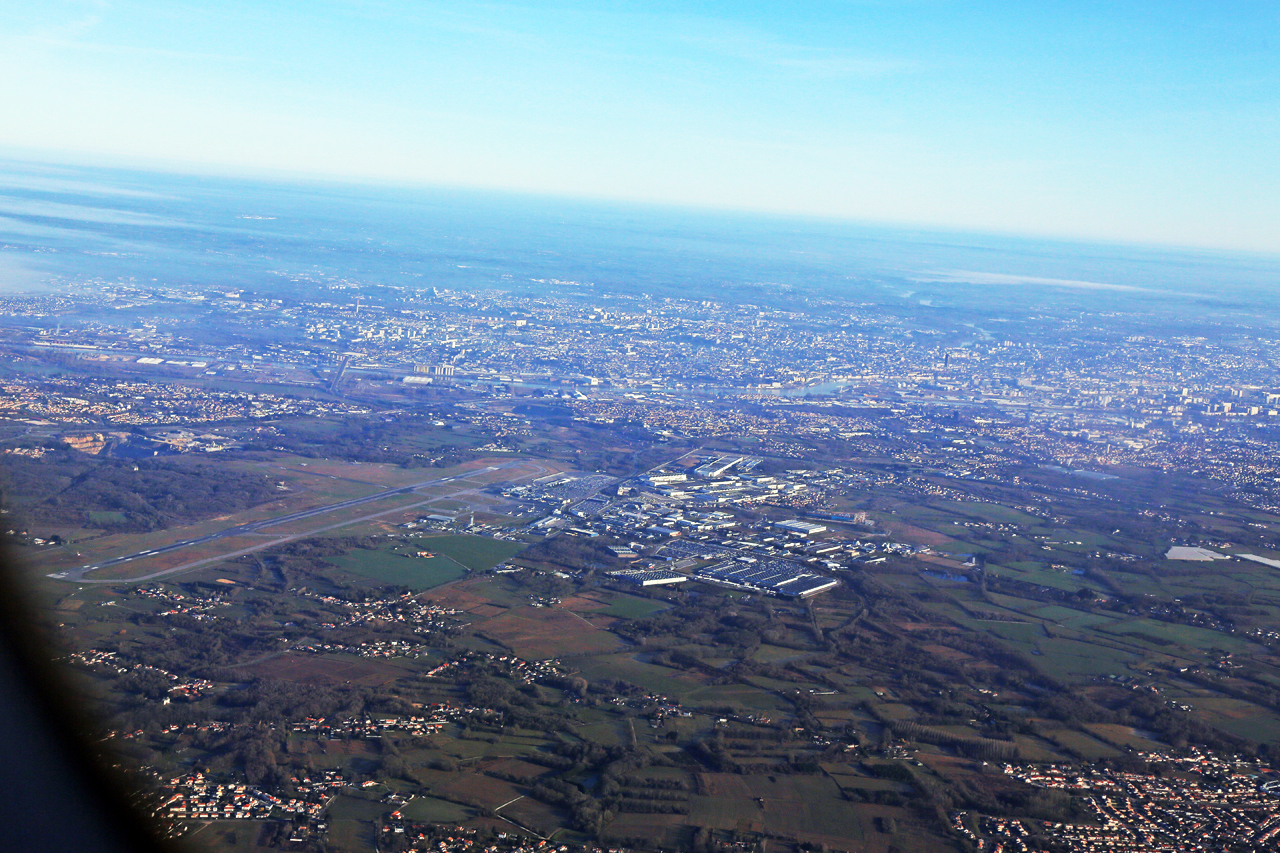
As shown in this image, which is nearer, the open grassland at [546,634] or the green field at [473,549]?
the open grassland at [546,634]

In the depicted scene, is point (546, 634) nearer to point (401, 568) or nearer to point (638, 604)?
point (638, 604)

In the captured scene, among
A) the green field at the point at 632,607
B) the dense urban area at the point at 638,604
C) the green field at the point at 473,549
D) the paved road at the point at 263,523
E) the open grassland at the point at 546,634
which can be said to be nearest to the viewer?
the dense urban area at the point at 638,604

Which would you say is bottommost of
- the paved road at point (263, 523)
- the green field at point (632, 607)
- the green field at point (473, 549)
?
the paved road at point (263, 523)

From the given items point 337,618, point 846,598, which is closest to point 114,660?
point 337,618

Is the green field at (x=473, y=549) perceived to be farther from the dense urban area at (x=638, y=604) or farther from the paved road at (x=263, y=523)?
the paved road at (x=263, y=523)

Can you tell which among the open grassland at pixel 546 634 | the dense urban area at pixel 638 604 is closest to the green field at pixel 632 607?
the dense urban area at pixel 638 604

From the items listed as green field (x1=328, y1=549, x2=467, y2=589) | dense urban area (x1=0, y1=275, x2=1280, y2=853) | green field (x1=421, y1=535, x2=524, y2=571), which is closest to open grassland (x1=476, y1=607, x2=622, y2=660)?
dense urban area (x1=0, y1=275, x2=1280, y2=853)

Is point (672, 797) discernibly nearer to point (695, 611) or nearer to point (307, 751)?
point (307, 751)

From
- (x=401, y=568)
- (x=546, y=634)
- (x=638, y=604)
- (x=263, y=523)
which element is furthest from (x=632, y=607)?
(x=263, y=523)
